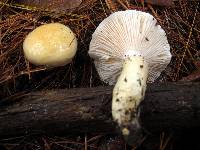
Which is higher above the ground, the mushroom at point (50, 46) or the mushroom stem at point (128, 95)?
the mushroom at point (50, 46)

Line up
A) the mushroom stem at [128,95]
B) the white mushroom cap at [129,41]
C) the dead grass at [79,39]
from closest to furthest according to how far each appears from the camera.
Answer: the mushroom stem at [128,95] → the white mushroom cap at [129,41] → the dead grass at [79,39]

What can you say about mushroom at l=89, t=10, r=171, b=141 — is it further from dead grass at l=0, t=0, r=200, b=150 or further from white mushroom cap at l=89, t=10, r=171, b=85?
dead grass at l=0, t=0, r=200, b=150

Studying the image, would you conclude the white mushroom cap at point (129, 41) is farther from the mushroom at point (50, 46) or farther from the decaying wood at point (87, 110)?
the decaying wood at point (87, 110)

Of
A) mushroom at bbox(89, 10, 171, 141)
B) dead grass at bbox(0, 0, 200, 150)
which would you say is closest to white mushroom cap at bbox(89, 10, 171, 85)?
mushroom at bbox(89, 10, 171, 141)

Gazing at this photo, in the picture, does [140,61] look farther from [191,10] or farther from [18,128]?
[18,128]

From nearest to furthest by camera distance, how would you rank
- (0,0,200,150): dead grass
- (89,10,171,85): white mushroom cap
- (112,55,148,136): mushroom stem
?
(112,55,148,136): mushroom stem, (89,10,171,85): white mushroom cap, (0,0,200,150): dead grass

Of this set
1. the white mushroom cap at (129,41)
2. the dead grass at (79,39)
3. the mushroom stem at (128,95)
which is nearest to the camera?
the mushroom stem at (128,95)

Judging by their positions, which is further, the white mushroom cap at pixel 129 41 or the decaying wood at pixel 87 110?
the white mushroom cap at pixel 129 41

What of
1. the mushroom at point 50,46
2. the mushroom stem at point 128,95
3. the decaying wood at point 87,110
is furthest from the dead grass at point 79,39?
the mushroom stem at point 128,95
